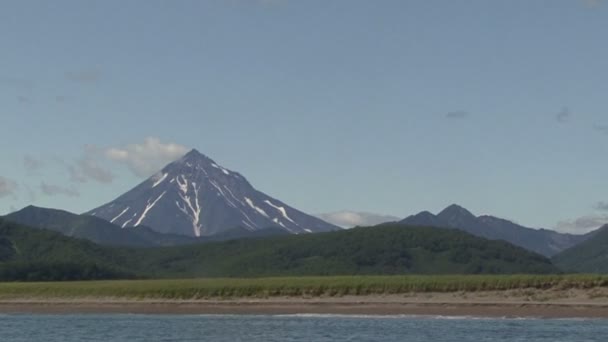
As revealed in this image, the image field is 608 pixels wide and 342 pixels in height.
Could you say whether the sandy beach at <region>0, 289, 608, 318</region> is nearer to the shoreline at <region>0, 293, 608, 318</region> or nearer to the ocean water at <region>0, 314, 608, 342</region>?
the shoreline at <region>0, 293, 608, 318</region>

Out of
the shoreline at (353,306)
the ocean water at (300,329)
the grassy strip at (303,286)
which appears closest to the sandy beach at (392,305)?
the shoreline at (353,306)

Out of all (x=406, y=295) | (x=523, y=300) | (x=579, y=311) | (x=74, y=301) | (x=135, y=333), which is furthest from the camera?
(x=74, y=301)

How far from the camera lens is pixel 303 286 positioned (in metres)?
107

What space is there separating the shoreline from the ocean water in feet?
17.4

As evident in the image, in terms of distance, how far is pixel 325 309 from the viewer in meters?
98.2

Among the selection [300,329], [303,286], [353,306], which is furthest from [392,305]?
[300,329]

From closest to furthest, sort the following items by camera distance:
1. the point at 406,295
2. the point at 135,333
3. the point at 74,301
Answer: the point at 135,333 < the point at 406,295 < the point at 74,301

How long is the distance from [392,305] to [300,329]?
21.4 metres

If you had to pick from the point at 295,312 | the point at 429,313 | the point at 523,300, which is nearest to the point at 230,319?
the point at 295,312

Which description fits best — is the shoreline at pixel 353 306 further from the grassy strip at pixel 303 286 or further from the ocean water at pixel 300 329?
the ocean water at pixel 300 329

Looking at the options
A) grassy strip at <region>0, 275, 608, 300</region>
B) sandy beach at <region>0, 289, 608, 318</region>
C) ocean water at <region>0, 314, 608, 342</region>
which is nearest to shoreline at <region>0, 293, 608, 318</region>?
sandy beach at <region>0, 289, 608, 318</region>

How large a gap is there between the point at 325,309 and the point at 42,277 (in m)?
74.6

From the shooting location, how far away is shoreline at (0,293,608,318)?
9038cm

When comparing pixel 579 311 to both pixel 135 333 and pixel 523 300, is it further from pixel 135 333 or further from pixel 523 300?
pixel 135 333
